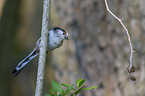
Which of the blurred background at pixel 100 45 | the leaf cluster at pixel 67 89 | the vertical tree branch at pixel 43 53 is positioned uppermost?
the blurred background at pixel 100 45

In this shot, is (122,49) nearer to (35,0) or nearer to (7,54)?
(7,54)

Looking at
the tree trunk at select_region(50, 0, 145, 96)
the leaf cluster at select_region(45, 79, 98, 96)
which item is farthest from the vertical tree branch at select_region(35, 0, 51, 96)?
the tree trunk at select_region(50, 0, 145, 96)

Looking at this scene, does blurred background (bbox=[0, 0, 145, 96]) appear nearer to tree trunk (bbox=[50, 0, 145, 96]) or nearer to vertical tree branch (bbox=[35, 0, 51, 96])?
tree trunk (bbox=[50, 0, 145, 96])

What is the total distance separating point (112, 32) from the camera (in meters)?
2.98

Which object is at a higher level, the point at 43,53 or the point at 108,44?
the point at 108,44

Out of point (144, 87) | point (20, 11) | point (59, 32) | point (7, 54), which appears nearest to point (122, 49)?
point (144, 87)

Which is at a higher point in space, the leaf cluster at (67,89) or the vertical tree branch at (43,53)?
the vertical tree branch at (43,53)

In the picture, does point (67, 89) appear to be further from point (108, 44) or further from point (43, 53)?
point (108, 44)

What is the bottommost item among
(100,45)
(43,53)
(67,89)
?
(67,89)

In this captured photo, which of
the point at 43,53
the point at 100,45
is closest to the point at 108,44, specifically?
the point at 100,45

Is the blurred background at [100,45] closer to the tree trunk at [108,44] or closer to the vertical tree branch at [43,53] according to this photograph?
the tree trunk at [108,44]

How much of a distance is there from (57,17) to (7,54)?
169cm

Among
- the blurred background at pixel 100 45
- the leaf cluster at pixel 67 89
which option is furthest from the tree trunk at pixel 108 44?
the leaf cluster at pixel 67 89

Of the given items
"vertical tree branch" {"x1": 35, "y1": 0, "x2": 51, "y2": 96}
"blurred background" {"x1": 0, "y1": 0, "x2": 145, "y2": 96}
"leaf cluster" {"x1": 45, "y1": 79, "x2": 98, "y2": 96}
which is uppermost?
"blurred background" {"x1": 0, "y1": 0, "x2": 145, "y2": 96}
